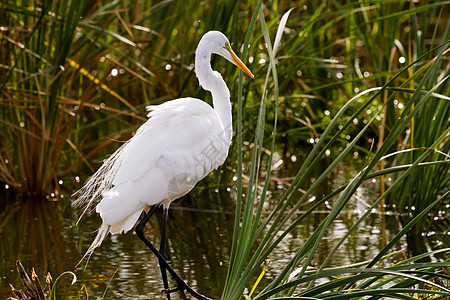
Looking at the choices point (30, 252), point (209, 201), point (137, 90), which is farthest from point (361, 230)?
point (137, 90)

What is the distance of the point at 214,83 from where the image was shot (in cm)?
333

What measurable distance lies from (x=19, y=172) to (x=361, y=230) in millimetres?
2158

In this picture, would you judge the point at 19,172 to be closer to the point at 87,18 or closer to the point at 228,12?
the point at 87,18

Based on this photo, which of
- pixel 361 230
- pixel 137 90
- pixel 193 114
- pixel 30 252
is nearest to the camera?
pixel 193 114

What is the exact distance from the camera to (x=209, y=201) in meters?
4.91

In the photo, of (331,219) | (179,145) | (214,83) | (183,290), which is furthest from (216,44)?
(331,219)

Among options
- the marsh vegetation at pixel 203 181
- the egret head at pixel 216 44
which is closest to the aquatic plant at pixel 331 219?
the marsh vegetation at pixel 203 181

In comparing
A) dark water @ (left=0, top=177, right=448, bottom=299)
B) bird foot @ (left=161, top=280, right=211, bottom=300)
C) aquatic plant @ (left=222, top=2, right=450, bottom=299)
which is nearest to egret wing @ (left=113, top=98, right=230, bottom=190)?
bird foot @ (left=161, top=280, right=211, bottom=300)

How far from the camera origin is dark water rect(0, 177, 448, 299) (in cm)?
346

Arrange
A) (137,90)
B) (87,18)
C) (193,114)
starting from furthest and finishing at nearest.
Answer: (137,90)
(87,18)
(193,114)

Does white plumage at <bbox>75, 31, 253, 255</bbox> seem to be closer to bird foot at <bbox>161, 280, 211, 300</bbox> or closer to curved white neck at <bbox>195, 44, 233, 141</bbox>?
curved white neck at <bbox>195, 44, 233, 141</bbox>

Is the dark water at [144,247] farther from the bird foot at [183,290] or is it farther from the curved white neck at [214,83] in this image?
the curved white neck at [214,83]

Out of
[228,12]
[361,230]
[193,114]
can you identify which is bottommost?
[361,230]

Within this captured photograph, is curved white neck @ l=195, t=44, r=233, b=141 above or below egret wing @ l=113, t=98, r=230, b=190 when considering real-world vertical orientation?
above
